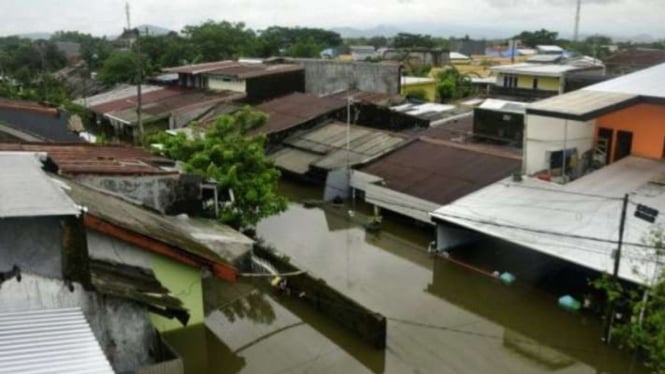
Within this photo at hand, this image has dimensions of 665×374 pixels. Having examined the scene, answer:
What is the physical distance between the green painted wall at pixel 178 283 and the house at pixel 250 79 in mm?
26671

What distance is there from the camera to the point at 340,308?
13594 mm

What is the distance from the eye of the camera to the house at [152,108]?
114ft

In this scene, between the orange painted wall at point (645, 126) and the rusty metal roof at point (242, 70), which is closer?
the orange painted wall at point (645, 126)

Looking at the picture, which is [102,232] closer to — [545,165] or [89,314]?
[89,314]

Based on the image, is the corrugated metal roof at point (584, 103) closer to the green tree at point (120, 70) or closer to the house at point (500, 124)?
the house at point (500, 124)

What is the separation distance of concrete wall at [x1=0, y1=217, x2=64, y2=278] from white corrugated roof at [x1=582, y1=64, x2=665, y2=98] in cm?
1697

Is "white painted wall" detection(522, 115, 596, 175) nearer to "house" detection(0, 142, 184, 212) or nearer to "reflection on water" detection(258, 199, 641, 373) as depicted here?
"reflection on water" detection(258, 199, 641, 373)

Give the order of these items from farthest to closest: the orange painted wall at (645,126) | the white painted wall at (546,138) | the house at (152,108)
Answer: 1. the house at (152,108)
2. the white painted wall at (546,138)
3. the orange painted wall at (645,126)

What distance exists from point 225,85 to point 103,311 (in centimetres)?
3174

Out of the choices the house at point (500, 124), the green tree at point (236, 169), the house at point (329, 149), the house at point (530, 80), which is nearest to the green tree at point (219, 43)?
the house at point (530, 80)

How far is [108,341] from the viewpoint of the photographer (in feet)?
31.6

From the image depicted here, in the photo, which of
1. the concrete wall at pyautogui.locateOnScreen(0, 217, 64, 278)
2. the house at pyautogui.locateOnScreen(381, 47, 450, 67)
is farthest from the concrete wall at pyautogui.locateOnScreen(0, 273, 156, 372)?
the house at pyautogui.locateOnScreen(381, 47, 450, 67)

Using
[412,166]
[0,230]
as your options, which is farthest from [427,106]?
[0,230]

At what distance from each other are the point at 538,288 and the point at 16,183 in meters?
13.3
